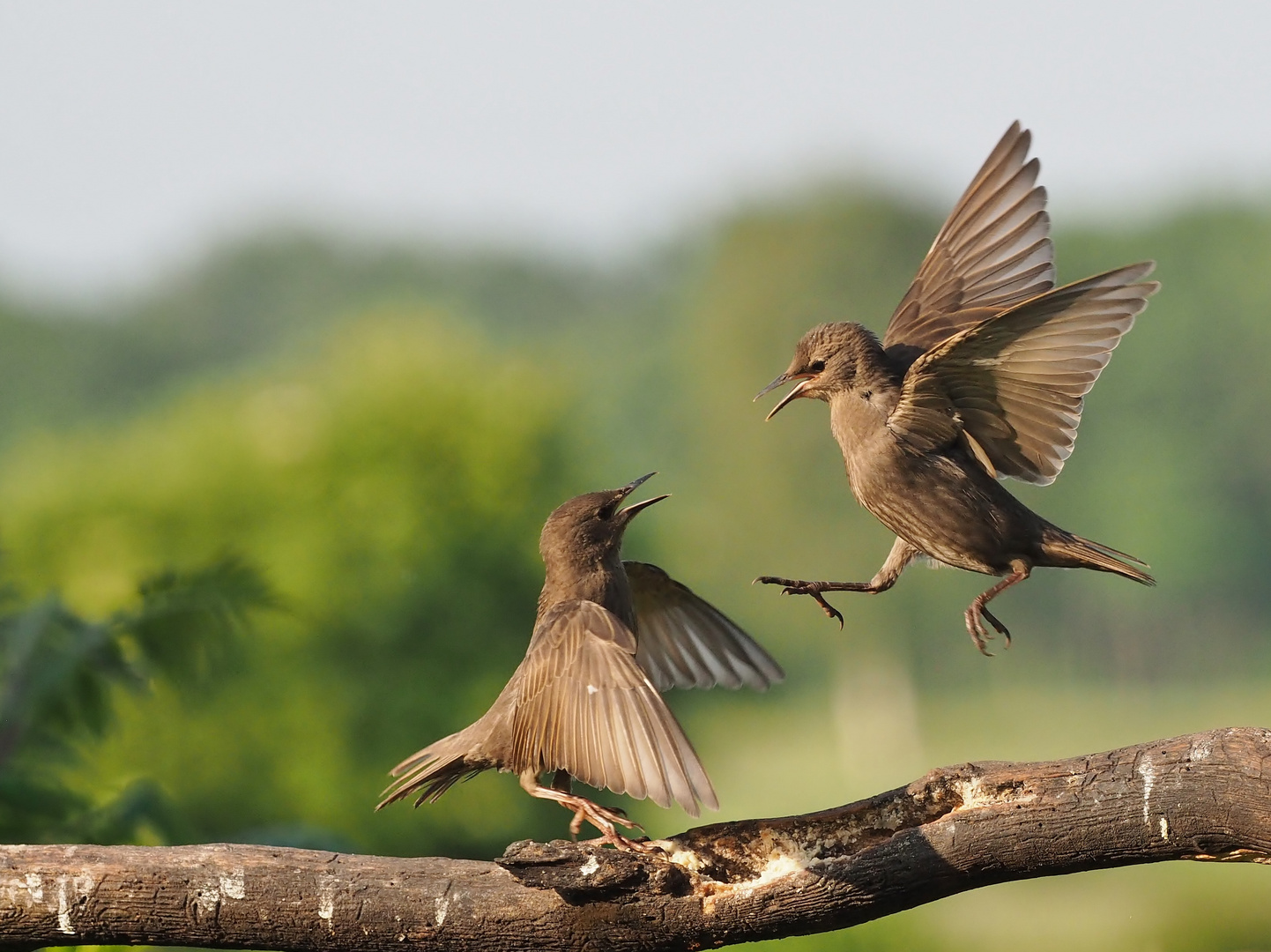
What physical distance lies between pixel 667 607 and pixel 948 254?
1.88m

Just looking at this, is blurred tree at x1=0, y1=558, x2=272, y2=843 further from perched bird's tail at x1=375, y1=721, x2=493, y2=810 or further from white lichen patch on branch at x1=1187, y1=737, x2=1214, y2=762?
white lichen patch on branch at x1=1187, y1=737, x2=1214, y2=762

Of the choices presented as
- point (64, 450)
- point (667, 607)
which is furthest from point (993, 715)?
point (667, 607)

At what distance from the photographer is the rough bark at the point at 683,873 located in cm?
482

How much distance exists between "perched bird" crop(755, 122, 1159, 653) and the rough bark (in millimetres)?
786

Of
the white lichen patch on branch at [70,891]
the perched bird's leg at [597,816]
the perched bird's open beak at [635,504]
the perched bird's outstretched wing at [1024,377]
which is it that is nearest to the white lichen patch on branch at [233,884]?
the white lichen patch on branch at [70,891]

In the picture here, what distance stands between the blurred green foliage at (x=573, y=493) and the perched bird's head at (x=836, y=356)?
3.55 m

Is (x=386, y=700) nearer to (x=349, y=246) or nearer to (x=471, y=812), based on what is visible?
(x=471, y=812)

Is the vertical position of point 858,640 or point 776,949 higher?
point 858,640

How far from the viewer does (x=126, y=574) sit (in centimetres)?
2164

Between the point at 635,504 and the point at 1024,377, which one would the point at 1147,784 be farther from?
the point at 635,504

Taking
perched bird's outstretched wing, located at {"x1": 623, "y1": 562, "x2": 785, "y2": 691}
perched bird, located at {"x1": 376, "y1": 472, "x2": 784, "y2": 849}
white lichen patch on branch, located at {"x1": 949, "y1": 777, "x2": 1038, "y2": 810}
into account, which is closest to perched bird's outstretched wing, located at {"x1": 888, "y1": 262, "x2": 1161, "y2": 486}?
perched bird, located at {"x1": 376, "y1": 472, "x2": 784, "y2": 849}

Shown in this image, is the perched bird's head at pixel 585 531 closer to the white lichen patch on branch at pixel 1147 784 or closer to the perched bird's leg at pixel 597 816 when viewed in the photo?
the perched bird's leg at pixel 597 816

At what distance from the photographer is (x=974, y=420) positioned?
607cm

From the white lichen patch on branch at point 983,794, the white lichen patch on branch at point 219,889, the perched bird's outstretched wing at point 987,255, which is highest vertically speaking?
the perched bird's outstretched wing at point 987,255
